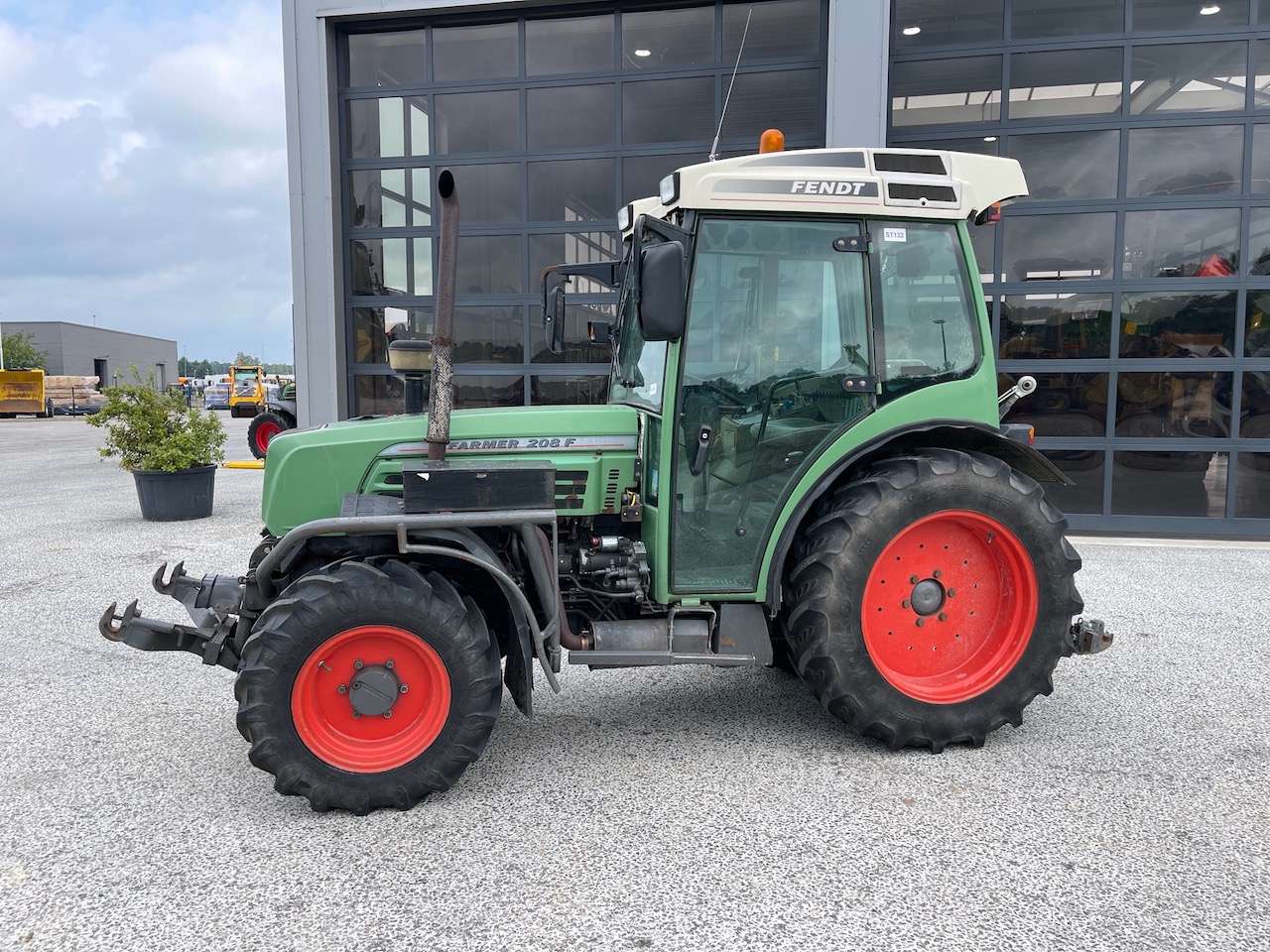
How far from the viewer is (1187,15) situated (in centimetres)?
756

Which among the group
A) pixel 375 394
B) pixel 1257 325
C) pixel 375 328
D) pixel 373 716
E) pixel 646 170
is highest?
pixel 646 170

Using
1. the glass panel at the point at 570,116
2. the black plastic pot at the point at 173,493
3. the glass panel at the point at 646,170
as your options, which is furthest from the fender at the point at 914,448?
the black plastic pot at the point at 173,493

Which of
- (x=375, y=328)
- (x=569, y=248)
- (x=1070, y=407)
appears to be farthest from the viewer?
(x=375, y=328)

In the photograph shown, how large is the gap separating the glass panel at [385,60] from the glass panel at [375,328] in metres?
2.37

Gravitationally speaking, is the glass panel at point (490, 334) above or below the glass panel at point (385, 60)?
below

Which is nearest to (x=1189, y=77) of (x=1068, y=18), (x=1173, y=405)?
(x=1068, y=18)

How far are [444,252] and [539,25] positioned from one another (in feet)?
22.8

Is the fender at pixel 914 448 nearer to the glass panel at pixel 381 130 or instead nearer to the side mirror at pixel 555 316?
the side mirror at pixel 555 316

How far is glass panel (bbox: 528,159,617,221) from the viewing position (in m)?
8.59

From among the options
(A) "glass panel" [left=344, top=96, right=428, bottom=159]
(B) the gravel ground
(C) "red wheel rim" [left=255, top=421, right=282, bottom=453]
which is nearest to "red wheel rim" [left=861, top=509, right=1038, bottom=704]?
(B) the gravel ground

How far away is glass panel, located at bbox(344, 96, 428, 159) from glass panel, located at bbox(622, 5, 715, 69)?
7.68 ft

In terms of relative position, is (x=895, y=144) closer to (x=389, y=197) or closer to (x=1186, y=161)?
(x=1186, y=161)

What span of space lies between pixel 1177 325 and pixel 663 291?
6.82m

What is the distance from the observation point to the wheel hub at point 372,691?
288 centimetres
